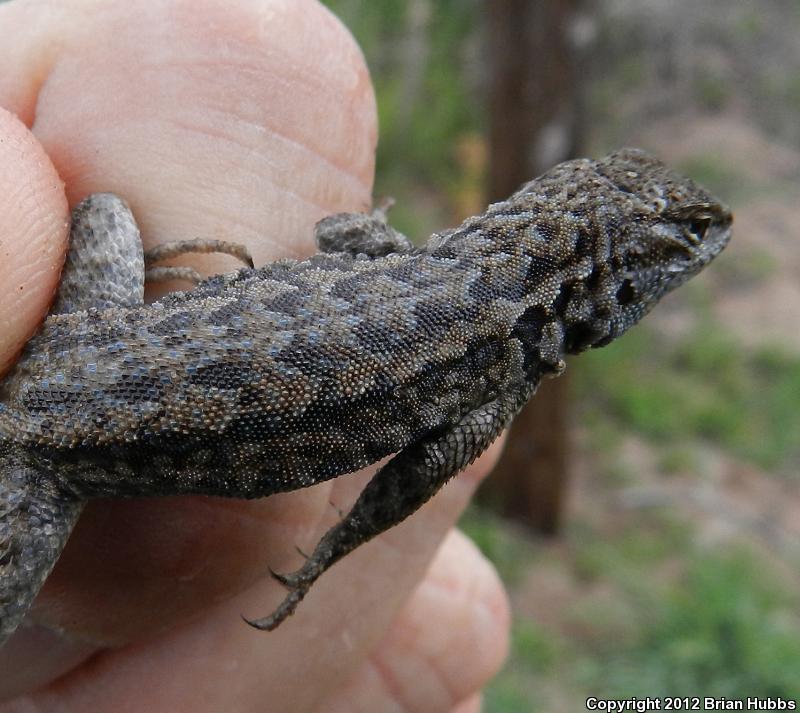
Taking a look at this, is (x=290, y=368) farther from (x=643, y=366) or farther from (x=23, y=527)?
(x=643, y=366)

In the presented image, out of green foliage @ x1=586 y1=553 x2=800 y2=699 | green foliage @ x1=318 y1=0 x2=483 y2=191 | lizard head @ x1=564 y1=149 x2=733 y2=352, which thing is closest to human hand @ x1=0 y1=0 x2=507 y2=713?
lizard head @ x1=564 y1=149 x2=733 y2=352

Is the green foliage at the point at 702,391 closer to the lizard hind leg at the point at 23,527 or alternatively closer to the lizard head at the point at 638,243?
the lizard head at the point at 638,243

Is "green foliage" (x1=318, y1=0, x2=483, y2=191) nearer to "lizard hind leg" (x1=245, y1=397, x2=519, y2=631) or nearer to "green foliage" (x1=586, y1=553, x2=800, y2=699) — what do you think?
"green foliage" (x1=586, y1=553, x2=800, y2=699)

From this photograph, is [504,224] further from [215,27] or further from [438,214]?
[438,214]

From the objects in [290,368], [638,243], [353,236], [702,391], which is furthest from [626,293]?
[702,391]

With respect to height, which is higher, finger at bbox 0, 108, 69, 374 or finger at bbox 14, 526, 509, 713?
finger at bbox 0, 108, 69, 374
